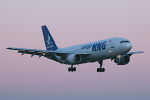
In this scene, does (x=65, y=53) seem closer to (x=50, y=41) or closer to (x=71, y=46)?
(x=71, y=46)

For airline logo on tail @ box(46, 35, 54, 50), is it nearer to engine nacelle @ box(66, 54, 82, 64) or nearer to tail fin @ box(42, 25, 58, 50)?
tail fin @ box(42, 25, 58, 50)

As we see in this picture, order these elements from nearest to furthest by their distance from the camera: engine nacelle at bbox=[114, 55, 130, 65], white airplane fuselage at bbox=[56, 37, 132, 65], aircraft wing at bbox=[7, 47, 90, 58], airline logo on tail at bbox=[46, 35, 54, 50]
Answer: white airplane fuselage at bbox=[56, 37, 132, 65] → engine nacelle at bbox=[114, 55, 130, 65] → aircraft wing at bbox=[7, 47, 90, 58] → airline logo on tail at bbox=[46, 35, 54, 50]

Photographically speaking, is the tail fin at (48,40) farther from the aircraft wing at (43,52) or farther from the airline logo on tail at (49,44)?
the aircraft wing at (43,52)

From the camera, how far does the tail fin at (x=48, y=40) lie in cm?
9760

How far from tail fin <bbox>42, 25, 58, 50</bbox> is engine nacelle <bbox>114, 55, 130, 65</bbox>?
1956cm

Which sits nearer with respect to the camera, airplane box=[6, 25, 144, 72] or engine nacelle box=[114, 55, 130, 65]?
airplane box=[6, 25, 144, 72]

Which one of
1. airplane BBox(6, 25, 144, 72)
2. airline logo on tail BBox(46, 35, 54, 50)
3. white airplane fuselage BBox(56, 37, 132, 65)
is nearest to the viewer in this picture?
white airplane fuselage BBox(56, 37, 132, 65)

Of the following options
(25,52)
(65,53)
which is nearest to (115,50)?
(65,53)

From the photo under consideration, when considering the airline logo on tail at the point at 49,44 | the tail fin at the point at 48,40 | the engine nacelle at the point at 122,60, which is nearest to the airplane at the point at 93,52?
the engine nacelle at the point at 122,60

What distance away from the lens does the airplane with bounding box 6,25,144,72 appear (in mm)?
76562

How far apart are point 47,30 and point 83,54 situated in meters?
22.4

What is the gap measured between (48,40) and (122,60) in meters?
Answer: 24.5

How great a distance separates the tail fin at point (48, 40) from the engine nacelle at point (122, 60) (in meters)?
19.6

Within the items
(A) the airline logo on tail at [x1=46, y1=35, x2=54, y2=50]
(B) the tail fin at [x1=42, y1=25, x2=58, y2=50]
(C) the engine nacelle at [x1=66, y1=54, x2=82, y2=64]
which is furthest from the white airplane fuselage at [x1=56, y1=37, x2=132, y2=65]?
(A) the airline logo on tail at [x1=46, y1=35, x2=54, y2=50]
